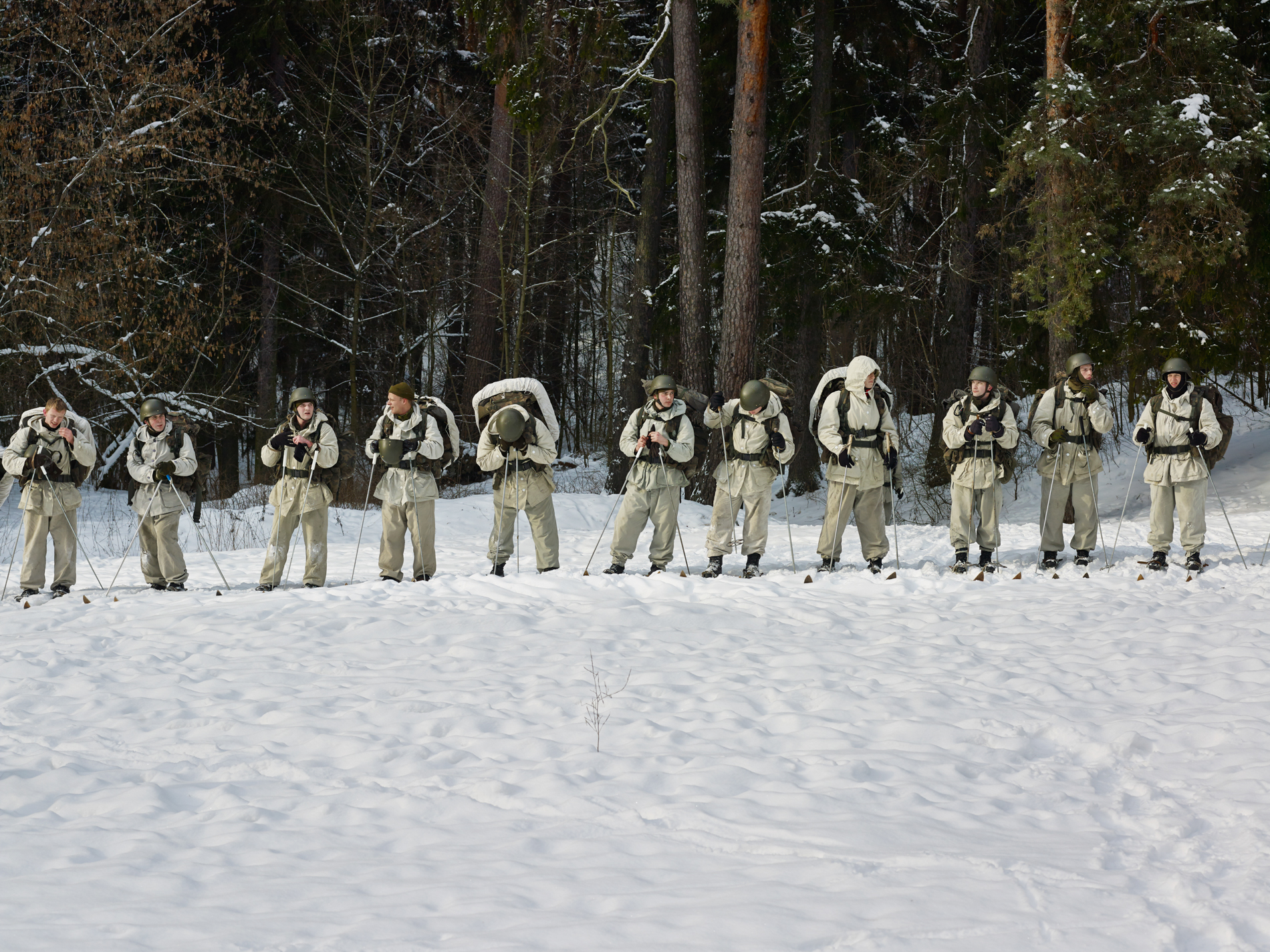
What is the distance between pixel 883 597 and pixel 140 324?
1269 cm

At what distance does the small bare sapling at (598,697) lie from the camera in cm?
556

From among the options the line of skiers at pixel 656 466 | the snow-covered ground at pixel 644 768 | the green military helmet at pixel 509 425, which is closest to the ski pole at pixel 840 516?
the line of skiers at pixel 656 466

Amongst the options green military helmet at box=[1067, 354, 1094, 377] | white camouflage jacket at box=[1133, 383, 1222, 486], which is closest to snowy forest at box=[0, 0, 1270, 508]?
green military helmet at box=[1067, 354, 1094, 377]

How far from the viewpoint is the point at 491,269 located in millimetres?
18578

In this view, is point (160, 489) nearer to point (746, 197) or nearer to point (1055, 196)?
point (746, 197)

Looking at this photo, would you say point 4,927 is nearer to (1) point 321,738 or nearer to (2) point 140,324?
(1) point 321,738

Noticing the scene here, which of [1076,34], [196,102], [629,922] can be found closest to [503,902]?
[629,922]

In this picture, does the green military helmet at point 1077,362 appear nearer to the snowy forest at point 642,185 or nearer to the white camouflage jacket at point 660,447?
the snowy forest at point 642,185

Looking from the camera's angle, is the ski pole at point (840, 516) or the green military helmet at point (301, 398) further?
the ski pole at point (840, 516)

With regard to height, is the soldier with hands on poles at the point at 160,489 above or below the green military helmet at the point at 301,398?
below

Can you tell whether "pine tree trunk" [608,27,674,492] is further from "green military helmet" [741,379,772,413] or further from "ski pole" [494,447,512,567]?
"green military helmet" [741,379,772,413]

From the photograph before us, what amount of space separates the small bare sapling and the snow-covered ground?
50mm

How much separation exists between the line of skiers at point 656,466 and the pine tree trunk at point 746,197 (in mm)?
3247

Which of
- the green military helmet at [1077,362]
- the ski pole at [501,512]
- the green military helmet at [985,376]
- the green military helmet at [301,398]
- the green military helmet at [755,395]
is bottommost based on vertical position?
the ski pole at [501,512]
